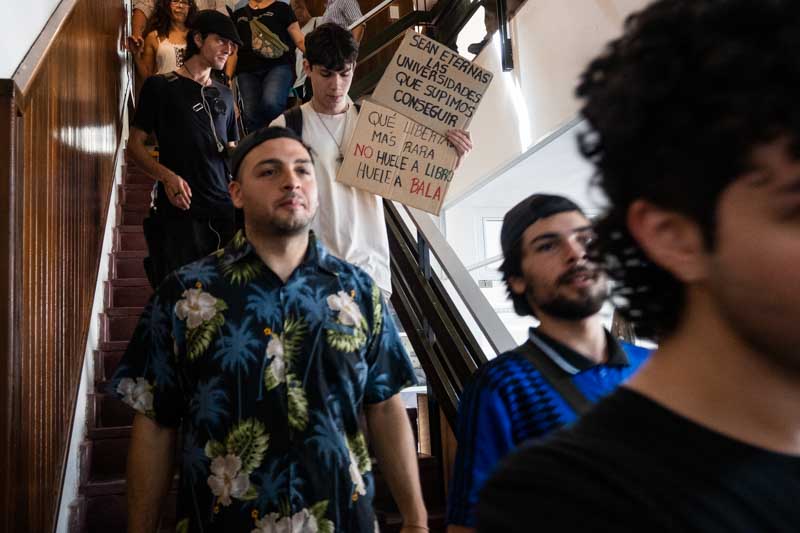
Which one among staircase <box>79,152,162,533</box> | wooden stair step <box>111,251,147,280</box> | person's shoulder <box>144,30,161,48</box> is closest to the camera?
staircase <box>79,152,162,533</box>

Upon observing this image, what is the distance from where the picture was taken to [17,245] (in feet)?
6.63

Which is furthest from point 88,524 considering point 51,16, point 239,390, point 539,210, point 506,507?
point 506,507

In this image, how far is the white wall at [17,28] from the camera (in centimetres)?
218

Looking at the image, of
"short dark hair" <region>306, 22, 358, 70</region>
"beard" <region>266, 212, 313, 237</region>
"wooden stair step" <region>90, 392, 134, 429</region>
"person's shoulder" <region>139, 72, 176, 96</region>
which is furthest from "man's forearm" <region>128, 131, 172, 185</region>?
"beard" <region>266, 212, 313, 237</region>

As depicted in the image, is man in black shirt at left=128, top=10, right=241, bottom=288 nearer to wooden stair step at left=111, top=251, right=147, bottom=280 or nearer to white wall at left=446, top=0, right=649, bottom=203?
wooden stair step at left=111, top=251, right=147, bottom=280

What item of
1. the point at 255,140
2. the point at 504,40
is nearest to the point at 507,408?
the point at 255,140

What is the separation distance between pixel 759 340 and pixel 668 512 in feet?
0.53

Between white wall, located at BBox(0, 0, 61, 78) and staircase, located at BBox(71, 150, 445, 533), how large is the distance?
978 mm

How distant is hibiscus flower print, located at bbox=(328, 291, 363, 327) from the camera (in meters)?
1.86

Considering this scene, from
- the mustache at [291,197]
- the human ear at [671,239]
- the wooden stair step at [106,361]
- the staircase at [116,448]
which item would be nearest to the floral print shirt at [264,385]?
the mustache at [291,197]

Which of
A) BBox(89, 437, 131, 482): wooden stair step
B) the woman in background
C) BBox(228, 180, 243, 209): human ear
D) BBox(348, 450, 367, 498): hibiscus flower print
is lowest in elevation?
BBox(89, 437, 131, 482): wooden stair step

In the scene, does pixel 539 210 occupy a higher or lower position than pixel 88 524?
higher

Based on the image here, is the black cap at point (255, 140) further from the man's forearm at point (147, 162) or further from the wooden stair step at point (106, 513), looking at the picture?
the wooden stair step at point (106, 513)

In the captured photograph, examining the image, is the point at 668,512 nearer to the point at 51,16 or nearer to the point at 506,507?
the point at 506,507
